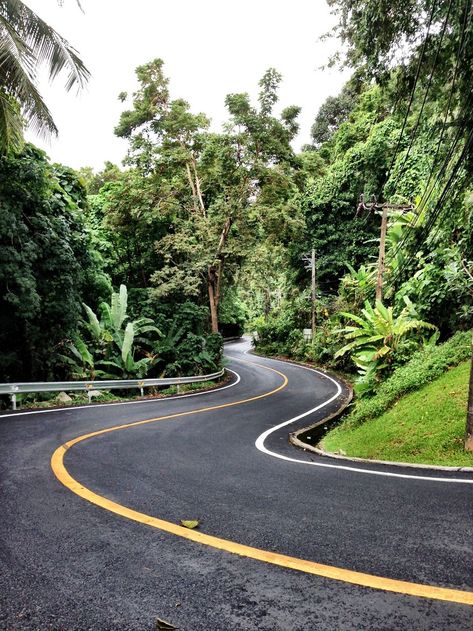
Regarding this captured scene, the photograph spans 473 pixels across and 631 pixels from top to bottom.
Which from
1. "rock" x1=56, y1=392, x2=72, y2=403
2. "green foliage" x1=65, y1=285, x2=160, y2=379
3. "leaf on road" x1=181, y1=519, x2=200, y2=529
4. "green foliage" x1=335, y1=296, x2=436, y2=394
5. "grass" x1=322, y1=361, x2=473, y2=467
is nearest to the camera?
"leaf on road" x1=181, y1=519, x2=200, y2=529

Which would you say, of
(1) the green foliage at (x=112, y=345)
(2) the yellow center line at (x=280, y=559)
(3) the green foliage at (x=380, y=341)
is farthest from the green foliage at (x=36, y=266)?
(3) the green foliage at (x=380, y=341)

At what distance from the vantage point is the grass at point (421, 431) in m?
7.34

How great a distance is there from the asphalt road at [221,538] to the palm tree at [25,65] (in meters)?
6.55

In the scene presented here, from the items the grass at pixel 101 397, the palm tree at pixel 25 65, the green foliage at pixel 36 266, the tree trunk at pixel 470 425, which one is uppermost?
the palm tree at pixel 25 65

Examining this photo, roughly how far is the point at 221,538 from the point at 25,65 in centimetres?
1019

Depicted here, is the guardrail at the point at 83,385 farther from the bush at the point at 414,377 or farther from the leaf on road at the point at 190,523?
the leaf on road at the point at 190,523

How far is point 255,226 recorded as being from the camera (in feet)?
74.8

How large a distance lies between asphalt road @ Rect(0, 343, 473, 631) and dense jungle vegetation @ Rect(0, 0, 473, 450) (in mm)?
3931

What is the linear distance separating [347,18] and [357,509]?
23.0 ft

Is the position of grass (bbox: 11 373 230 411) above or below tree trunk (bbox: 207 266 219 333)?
below

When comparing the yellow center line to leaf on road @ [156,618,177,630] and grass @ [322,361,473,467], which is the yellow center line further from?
grass @ [322,361,473,467]

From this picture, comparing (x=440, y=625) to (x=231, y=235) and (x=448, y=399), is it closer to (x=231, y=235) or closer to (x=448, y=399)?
(x=448, y=399)

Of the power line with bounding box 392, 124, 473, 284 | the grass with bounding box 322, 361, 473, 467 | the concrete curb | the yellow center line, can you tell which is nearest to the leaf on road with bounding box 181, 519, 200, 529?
the yellow center line

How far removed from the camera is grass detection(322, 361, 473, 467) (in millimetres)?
7344
